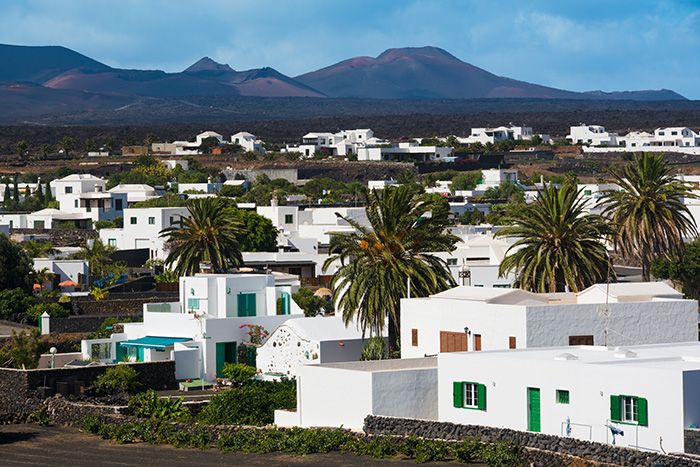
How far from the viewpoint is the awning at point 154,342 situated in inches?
2002

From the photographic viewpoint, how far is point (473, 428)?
34281 millimetres

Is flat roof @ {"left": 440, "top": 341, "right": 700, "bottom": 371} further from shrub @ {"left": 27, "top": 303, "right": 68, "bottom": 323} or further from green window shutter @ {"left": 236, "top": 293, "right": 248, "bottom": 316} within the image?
shrub @ {"left": 27, "top": 303, "right": 68, "bottom": 323}

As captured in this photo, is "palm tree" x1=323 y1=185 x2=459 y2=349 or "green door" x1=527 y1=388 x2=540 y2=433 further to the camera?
"palm tree" x1=323 y1=185 x2=459 y2=349

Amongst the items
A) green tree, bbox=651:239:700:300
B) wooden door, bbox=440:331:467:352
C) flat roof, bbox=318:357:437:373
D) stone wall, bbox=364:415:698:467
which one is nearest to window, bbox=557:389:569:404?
stone wall, bbox=364:415:698:467

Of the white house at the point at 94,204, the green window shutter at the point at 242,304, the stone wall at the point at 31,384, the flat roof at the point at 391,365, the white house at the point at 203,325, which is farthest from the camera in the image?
the white house at the point at 94,204

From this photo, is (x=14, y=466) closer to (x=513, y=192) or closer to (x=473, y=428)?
(x=473, y=428)

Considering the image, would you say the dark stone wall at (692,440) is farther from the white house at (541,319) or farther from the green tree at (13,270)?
the green tree at (13,270)

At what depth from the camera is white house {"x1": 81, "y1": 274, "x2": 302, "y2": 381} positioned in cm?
5034

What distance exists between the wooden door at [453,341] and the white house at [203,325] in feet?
33.2

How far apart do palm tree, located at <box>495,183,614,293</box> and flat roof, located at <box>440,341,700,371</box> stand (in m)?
9.95

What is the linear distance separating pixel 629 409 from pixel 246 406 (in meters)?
12.4

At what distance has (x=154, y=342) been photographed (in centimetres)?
5144

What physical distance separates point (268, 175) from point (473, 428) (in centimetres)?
14387

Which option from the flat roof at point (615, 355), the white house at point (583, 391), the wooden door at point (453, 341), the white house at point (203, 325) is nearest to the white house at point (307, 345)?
the white house at point (203, 325)
